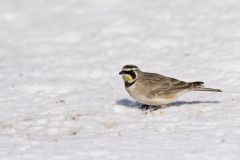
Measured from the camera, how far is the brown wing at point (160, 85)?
32.0ft

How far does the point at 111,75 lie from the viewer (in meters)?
11.9

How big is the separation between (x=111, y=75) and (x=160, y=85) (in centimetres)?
216

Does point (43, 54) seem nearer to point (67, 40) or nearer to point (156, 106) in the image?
point (67, 40)

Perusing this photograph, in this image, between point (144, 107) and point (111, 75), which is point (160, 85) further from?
point (111, 75)

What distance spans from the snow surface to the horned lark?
182 mm

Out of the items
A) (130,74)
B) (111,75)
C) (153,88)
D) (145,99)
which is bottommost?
(145,99)

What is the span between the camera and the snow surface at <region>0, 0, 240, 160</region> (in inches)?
330

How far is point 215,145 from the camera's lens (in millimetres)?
8195

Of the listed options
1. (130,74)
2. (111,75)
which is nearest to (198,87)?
(130,74)

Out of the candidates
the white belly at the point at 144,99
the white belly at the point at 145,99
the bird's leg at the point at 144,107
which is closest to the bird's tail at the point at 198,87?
the white belly at the point at 145,99

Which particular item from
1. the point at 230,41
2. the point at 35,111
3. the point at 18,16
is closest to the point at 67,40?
the point at 18,16

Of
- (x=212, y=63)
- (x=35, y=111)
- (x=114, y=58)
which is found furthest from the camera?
(x=114, y=58)

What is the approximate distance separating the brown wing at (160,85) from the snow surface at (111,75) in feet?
0.86

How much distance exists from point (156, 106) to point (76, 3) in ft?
21.4
